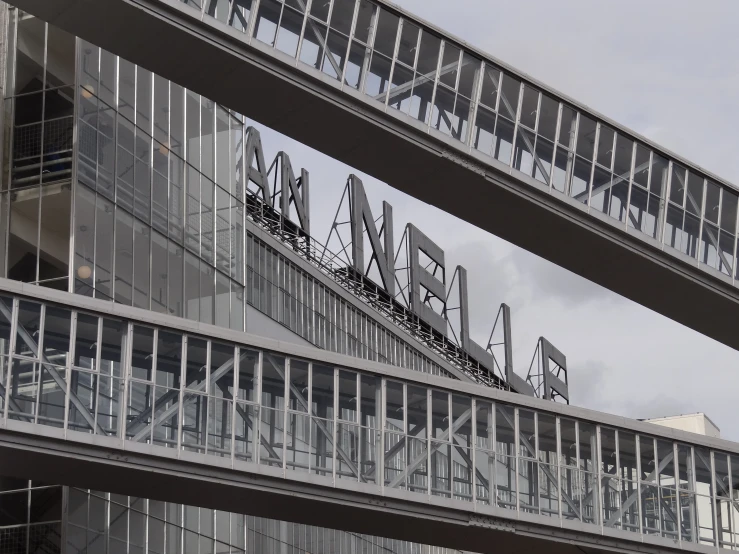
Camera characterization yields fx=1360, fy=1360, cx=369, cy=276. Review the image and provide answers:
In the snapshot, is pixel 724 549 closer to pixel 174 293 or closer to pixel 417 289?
pixel 174 293

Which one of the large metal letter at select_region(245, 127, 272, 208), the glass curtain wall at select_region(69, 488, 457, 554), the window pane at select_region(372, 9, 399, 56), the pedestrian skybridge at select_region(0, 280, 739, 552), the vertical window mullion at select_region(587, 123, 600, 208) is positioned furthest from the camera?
the large metal letter at select_region(245, 127, 272, 208)

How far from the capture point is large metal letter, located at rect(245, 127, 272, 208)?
53.8 meters

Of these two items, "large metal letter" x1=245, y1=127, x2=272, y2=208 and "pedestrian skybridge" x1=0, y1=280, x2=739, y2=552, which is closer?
"pedestrian skybridge" x1=0, y1=280, x2=739, y2=552

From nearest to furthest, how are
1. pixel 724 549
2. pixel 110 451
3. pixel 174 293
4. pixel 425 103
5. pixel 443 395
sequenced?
pixel 110 451 → pixel 425 103 → pixel 443 395 → pixel 724 549 → pixel 174 293

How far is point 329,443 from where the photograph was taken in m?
28.6

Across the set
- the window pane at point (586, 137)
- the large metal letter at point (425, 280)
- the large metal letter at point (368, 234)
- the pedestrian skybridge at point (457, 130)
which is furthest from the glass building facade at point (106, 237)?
the large metal letter at point (425, 280)

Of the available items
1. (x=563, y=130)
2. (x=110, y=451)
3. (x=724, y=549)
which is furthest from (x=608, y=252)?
(x=110, y=451)

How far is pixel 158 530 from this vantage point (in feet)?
111

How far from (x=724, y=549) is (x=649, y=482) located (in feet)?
7.90

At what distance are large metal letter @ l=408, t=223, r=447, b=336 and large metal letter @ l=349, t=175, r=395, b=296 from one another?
1318 mm

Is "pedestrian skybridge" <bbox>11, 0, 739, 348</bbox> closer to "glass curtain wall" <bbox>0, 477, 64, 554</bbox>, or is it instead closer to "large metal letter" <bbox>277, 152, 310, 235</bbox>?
"glass curtain wall" <bbox>0, 477, 64, 554</bbox>

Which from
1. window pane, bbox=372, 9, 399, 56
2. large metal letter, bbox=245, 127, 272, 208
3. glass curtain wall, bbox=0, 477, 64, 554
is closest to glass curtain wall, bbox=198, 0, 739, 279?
window pane, bbox=372, 9, 399, 56

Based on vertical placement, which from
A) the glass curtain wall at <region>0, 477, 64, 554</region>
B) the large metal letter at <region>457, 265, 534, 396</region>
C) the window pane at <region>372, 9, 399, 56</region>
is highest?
the large metal letter at <region>457, 265, 534, 396</region>

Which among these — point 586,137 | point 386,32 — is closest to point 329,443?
point 386,32
